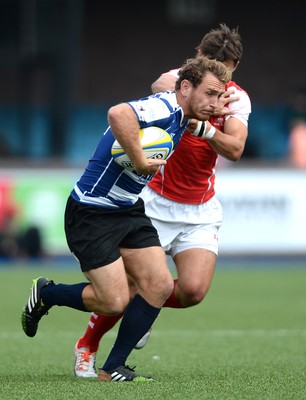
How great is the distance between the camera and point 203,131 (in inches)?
304

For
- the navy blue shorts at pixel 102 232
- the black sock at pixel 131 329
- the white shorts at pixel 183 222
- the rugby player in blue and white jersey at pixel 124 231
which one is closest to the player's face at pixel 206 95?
the rugby player in blue and white jersey at pixel 124 231

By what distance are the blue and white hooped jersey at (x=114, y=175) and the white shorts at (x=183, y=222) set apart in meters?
1.18

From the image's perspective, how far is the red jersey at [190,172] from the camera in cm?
849

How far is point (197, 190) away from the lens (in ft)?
28.3

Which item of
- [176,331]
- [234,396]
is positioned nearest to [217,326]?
[176,331]

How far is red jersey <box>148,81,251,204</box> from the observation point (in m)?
8.49

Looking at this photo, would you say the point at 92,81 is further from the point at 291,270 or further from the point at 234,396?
the point at 234,396

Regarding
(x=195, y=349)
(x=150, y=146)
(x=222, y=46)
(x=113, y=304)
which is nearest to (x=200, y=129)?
(x=150, y=146)

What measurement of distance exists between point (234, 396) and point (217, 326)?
4508 mm

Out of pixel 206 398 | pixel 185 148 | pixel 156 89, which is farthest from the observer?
pixel 185 148

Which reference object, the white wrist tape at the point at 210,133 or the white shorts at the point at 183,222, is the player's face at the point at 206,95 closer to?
the white wrist tape at the point at 210,133

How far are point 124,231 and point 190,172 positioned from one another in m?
1.34

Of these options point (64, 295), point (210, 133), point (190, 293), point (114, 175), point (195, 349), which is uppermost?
point (210, 133)

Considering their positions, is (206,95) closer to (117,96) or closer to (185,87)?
(185,87)
